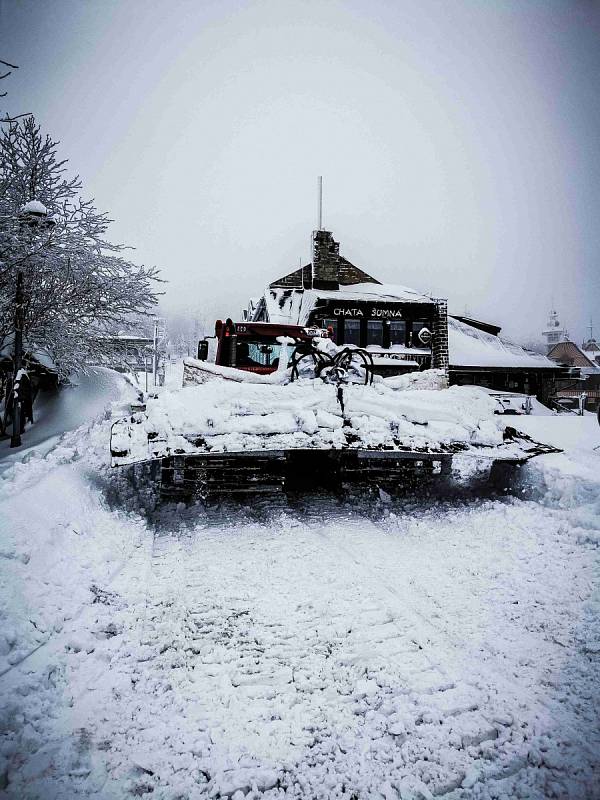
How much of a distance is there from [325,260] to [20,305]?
57.8 ft

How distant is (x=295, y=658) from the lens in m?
2.20

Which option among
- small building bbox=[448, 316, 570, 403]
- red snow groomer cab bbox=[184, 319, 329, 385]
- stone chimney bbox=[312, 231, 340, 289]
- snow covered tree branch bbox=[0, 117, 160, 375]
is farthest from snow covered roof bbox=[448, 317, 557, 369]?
snow covered tree branch bbox=[0, 117, 160, 375]

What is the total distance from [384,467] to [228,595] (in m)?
3.80

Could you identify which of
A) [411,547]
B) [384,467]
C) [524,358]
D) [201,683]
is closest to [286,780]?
[201,683]

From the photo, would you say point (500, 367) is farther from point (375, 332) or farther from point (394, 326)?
point (375, 332)

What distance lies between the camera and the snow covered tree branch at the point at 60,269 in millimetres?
9148

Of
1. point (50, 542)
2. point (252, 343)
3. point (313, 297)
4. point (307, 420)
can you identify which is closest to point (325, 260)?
point (313, 297)

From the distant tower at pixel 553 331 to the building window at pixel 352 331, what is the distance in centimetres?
5245

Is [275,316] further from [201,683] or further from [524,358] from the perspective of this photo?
[201,683]

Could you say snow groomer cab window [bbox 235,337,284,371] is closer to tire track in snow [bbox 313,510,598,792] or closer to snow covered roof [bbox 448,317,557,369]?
tire track in snow [bbox 313,510,598,792]

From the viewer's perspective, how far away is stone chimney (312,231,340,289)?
77.6ft

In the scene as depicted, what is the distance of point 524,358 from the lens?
24188 mm

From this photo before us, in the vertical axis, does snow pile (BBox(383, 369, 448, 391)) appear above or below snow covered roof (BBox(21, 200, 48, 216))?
below

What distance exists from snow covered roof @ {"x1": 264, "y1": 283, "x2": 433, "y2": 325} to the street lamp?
12.4m
